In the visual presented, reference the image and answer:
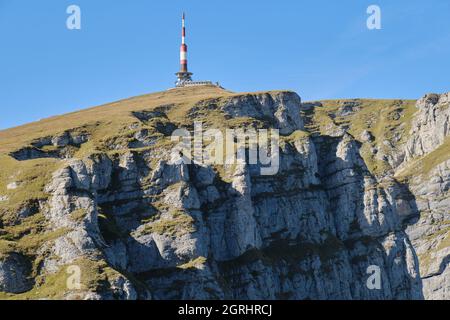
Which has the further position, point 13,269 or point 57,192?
point 57,192

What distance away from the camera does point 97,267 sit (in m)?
169
